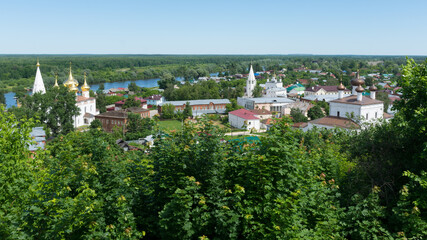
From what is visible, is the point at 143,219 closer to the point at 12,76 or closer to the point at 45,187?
the point at 45,187

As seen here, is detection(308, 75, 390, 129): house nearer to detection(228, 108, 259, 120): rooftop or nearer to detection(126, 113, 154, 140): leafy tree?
detection(228, 108, 259, 120): rooftop

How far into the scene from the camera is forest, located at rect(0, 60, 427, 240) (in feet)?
14.5

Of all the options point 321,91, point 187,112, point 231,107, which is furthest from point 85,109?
point 321,91

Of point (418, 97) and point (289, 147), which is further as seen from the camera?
point (418, 97)

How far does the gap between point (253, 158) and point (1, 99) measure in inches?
1887

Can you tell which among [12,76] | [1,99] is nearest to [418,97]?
[1,99]

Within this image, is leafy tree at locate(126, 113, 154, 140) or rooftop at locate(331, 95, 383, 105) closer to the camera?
rooftop at locate(331, 95, 383, 105)

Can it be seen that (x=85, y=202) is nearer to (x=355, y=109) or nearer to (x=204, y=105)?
(x=355, y=109)

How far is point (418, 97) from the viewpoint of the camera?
6.31m

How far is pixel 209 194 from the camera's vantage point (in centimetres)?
483

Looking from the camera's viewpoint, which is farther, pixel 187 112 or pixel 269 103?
pixel 269 103

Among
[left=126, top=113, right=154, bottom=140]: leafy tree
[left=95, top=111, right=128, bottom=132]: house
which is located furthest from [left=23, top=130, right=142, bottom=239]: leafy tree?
[left=95, top=111, right=128, bottom=132]: house

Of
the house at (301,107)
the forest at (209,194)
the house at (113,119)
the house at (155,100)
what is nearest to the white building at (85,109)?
the house at (113,119)

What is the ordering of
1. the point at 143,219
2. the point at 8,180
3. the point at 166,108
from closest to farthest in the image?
the point at 143,219
the point at 8,180
the point at 166,108
